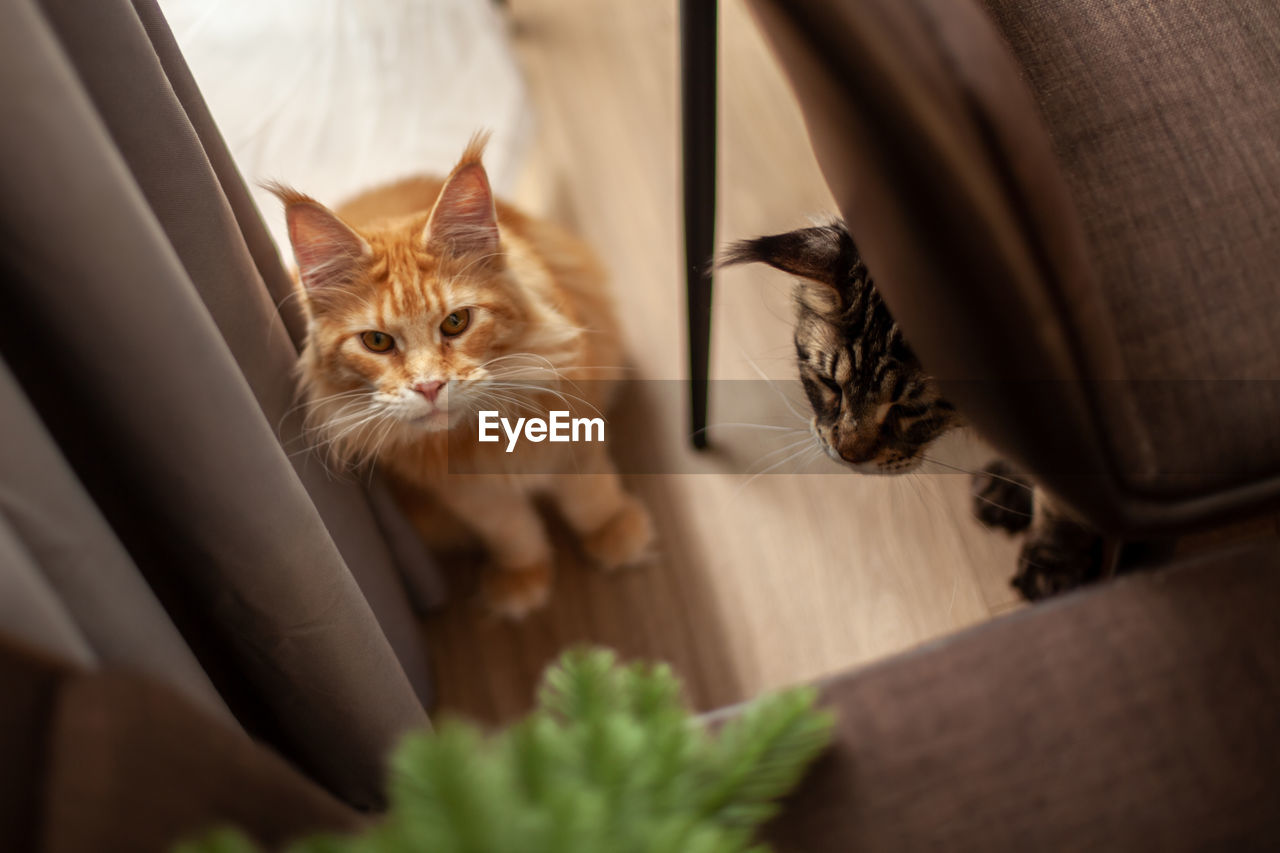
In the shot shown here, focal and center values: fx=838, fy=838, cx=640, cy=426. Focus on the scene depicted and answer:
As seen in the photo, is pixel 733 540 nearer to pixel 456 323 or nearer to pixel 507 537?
pixel 507 537

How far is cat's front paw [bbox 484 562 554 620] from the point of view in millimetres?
1271

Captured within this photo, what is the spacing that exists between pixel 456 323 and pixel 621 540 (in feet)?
1.68

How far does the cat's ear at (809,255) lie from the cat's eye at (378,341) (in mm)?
356

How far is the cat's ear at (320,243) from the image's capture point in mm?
785

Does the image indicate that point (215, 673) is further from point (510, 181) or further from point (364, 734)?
point (510, 181)

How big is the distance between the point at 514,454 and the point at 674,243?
A: 0.70 metres

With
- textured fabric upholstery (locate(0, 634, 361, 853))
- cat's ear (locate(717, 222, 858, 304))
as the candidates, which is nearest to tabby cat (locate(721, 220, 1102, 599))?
cat's ear (locate(717, 222, 858, 304))

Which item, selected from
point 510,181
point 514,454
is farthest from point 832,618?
point 510,181

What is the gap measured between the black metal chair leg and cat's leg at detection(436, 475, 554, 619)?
1.08 ft

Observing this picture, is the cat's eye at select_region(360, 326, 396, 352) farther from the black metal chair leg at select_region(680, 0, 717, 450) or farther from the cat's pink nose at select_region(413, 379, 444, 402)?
the black metal chair leg at select_region(680, 0, 717, 450)

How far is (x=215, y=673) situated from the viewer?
2.77 feet

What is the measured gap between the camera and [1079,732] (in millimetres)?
567

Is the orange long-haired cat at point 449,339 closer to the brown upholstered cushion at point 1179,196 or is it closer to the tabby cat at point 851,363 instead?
the tabby cat at point 851,363

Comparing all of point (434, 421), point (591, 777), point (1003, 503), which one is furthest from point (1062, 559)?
point (591, 777)
